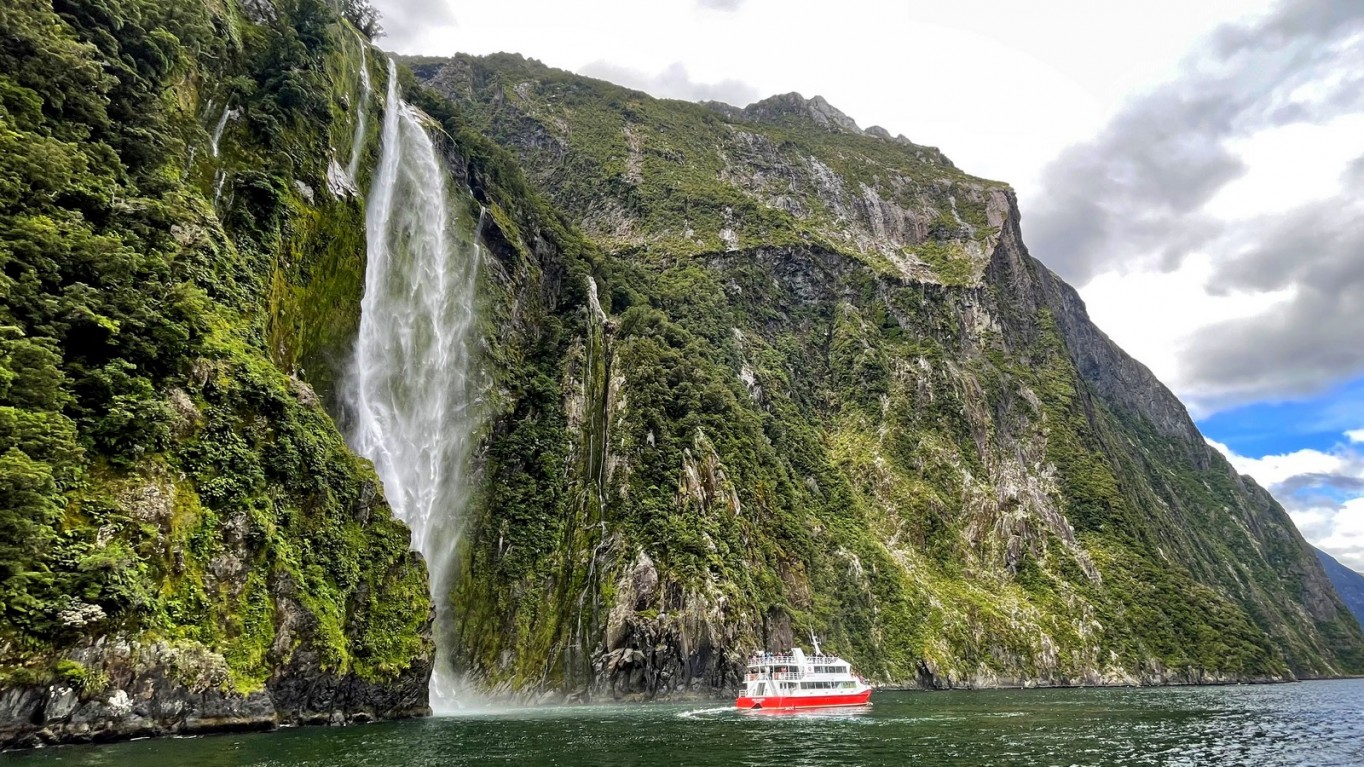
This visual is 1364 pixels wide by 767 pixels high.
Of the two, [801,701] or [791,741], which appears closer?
[791,741]

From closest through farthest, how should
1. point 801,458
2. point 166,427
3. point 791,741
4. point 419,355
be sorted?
point 166,427, point 791,741, point 419,355, point 801,458

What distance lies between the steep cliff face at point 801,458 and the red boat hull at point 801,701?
48.4ft

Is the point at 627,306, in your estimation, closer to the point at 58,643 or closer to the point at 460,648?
the point at 460,648

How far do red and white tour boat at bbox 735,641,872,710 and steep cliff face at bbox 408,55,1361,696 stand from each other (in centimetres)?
1329

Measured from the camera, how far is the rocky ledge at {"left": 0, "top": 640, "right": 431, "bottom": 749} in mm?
28406

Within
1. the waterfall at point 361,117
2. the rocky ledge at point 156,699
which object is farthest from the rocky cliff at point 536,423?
the waterfall at point 361,117

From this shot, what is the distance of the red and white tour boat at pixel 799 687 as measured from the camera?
60225 millimetres

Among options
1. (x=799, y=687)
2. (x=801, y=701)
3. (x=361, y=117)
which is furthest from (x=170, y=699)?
(x=361, y=117)

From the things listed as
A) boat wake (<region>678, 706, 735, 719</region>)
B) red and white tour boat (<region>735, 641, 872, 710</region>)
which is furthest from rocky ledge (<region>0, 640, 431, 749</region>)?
red and white tour boat (<region>735, 641, 872, 710</region>)

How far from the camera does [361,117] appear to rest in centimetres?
7731

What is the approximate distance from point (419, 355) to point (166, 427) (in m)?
38.9

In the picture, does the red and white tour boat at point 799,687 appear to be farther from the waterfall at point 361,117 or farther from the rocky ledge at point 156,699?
the waterfall at point 361,117

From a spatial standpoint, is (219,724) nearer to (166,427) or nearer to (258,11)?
(166,427)

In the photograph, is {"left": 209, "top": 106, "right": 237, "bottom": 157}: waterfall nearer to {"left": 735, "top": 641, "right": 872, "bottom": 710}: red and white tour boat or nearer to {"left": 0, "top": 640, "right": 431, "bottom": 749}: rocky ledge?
{"left": 0, "top": 640, "right": 431, "bottom": 749}: rocky ledge
